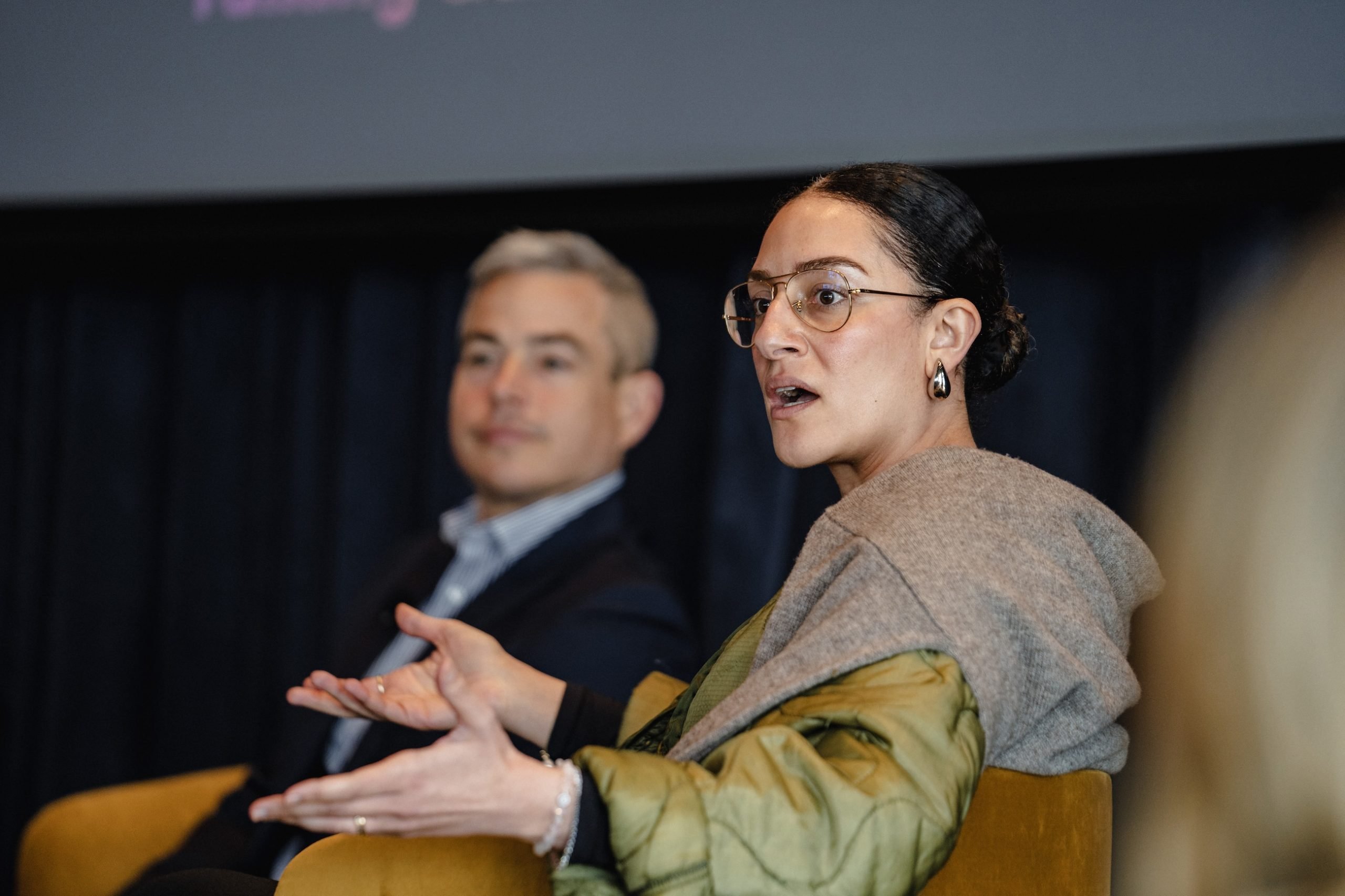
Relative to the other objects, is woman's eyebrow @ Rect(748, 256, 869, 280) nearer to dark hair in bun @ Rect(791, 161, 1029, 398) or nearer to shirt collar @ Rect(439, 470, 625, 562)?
dark hair in bun @ Rect(791, 161, 1029, 398)

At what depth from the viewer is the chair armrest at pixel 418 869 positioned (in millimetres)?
1111

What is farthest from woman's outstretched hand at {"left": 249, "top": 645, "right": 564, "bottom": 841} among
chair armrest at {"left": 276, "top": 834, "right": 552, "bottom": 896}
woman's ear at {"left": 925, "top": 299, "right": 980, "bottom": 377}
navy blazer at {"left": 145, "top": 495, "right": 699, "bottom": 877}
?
navy blazer at {"left": 145, "top": 495, "right": 699, "bottom": 877}

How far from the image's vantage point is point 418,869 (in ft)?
3.70

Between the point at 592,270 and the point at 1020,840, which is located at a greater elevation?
the point at 592,270

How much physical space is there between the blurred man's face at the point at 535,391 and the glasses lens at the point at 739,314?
0.80m

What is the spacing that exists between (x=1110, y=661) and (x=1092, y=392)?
3.89 feet

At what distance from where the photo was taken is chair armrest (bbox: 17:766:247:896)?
188cm

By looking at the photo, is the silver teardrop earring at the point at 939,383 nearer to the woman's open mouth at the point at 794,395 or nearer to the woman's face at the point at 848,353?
the woman's face at the point at 848,353

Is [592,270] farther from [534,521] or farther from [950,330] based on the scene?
[950,330]

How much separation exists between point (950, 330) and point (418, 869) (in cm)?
76

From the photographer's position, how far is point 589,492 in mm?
2184

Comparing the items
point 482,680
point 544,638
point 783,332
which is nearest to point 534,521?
point 544,638

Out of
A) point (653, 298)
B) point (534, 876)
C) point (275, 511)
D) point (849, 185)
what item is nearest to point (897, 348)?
point (849, 185)

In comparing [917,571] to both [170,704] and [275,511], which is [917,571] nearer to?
[275,511]
